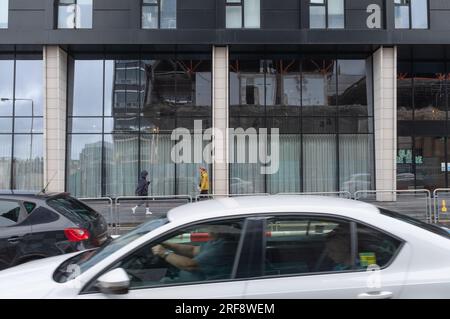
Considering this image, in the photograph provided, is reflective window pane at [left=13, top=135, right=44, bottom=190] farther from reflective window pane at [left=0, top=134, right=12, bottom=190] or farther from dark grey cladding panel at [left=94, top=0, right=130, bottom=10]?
dark grey cladding panel at [left=94, top=0, right=130, bottom=10]

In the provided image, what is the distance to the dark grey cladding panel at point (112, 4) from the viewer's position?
19547 mm

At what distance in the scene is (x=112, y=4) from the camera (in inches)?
772

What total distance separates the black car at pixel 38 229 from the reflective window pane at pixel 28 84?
15.1 m

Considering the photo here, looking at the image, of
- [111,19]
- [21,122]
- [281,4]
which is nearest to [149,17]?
[111,19]

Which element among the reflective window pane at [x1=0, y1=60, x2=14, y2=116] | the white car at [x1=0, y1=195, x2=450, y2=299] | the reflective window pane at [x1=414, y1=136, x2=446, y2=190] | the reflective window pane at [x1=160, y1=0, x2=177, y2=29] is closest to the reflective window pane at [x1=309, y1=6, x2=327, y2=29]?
the reflective window pane at [x1=160, y1=0, x2=177, y2=29]

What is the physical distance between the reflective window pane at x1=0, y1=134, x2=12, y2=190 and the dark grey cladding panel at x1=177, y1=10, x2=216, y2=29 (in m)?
8.72

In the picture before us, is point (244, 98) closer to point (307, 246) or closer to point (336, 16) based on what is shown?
point (336, 16)

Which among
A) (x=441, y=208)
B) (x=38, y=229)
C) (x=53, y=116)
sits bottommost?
(x=441, y=208)

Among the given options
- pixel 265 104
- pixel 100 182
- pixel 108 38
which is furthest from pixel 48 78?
pixel 265 104

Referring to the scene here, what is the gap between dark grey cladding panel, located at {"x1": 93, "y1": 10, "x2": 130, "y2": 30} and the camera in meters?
19.5

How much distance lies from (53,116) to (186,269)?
58.2ft

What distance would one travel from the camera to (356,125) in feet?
68.7

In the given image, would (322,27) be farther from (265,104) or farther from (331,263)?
(331,263)

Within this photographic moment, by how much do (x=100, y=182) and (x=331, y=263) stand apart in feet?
60.1
